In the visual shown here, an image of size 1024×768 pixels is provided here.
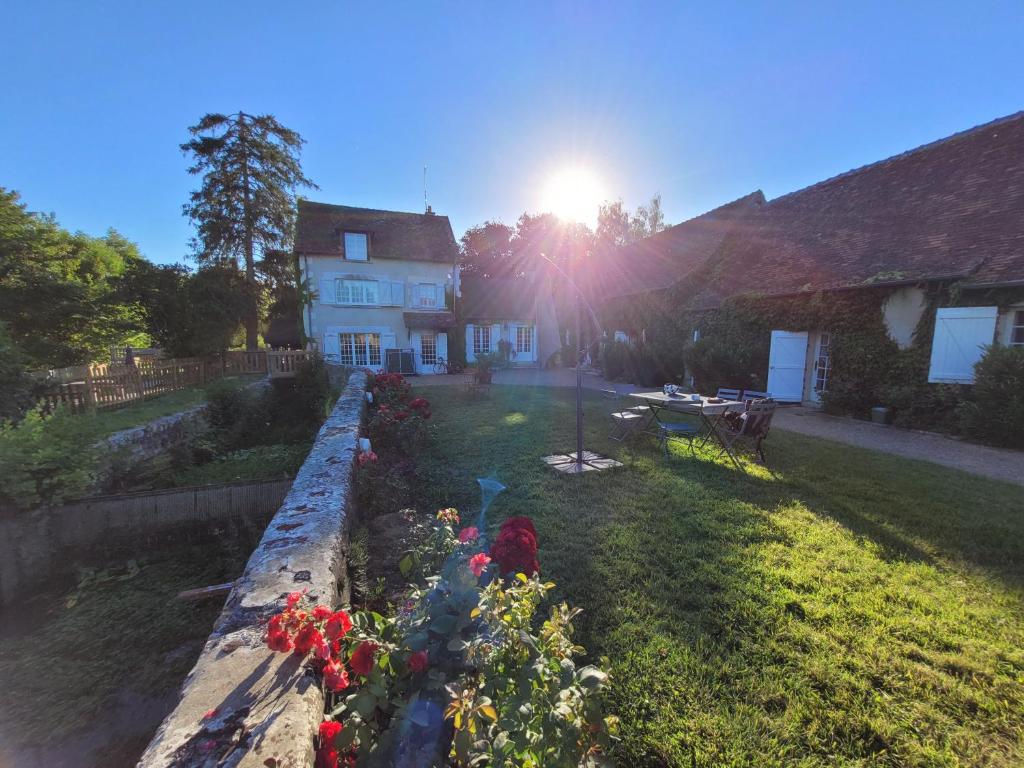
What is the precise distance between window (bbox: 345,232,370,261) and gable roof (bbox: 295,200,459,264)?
228 mm

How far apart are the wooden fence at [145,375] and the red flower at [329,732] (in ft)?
24.0

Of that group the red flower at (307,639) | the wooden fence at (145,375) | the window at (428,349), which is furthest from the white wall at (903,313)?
the window at (428,349)

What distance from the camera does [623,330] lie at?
1723cm

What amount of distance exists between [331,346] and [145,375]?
8.79m

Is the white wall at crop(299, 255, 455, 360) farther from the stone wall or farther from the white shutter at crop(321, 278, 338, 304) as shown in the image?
the stone wall

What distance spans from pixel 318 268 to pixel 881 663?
19.4m

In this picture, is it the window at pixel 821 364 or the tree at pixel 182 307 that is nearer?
the window at pixel 821 364

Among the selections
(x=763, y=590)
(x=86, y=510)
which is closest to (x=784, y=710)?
(x=763, y=590)

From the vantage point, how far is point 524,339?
22.1 meters

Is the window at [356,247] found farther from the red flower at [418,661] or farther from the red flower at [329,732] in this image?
the red flower at [329,732]

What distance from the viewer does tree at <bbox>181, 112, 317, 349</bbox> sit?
1823 centimetres

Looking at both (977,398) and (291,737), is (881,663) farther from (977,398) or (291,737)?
(977,398)

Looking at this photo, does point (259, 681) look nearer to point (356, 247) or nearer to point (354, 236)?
point (356, 247)

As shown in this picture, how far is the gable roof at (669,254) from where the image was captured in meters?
14.4
